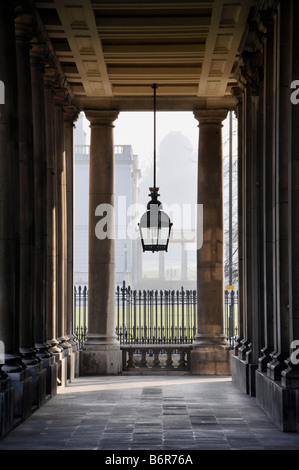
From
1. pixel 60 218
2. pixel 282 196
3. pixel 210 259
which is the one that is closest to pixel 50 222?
pixel 60 218

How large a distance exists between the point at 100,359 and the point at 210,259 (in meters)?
5.99

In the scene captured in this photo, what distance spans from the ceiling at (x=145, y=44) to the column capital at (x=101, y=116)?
0.62 m

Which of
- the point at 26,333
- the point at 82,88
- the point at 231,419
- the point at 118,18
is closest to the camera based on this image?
the point at 231,419

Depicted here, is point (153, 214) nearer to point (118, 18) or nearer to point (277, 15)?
point (118, 18)

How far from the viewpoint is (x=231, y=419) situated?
19734mm

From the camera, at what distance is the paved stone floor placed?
1588 cm

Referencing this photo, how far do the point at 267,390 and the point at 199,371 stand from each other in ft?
41.7

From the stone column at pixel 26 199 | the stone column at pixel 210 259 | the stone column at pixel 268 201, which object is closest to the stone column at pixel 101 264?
the stone column at pixel 210 259

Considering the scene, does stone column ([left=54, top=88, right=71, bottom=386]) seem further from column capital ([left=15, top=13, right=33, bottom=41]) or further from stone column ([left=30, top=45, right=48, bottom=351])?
column capital ([left=15, top=13, right=33, bottom=41])

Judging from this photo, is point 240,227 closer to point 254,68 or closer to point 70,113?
point 254,68

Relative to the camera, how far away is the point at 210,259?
32.8 meters

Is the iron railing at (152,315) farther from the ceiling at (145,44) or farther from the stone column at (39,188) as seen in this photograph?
the ceiling at (145,44)
